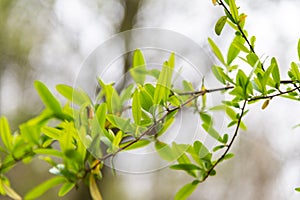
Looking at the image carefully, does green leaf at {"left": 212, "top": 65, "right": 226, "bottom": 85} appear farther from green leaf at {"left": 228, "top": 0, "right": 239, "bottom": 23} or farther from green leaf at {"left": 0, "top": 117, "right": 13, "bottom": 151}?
green leaf at {"left": 0, "top": 117, "right": 13, "bottom": 151}

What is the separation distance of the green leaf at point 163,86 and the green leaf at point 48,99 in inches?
2.4

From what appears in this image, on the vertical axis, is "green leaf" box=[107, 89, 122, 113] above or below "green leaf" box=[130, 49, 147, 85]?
below

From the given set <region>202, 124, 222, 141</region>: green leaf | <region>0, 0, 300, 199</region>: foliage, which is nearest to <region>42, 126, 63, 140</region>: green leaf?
<region>0, 0, 300, 199</region>: foliage

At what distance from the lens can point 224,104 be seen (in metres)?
0.29

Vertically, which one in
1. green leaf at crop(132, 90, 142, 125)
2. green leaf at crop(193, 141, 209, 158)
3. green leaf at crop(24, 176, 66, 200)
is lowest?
green leaf at crop(193, 141, 209, 158)

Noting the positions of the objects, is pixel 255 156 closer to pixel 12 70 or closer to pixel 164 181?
pixel 164 181

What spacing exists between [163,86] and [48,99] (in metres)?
0.07

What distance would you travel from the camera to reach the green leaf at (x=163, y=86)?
0.22 m

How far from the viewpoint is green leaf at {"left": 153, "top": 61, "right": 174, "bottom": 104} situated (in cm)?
22

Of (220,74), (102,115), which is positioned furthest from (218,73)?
(102,115)

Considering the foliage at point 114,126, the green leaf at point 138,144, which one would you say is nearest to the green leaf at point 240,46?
the foliage at point 114,126

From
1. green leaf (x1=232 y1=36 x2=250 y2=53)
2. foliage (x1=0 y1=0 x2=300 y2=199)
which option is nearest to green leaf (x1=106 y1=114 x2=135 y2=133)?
foliage (x1=0 y1=0 x2=300 y2=199)

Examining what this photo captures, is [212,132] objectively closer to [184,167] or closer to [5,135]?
[184,167]

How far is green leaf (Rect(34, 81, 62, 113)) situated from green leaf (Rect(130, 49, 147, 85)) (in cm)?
9
